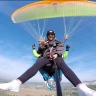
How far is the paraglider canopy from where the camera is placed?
9648 millimetres

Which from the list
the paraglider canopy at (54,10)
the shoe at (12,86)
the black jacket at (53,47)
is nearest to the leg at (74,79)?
the black jacket at (53,47)

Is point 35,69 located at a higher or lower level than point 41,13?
lower

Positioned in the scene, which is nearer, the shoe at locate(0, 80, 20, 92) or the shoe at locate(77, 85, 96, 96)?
the shoe at locate(77, 85, 96, 96)

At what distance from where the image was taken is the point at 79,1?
30.7 ft

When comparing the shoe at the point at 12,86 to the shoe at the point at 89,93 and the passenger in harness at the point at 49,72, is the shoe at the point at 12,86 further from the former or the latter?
the shoe at the point at 89,93

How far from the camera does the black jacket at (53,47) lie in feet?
30.5

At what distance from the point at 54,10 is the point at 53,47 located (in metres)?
1.85

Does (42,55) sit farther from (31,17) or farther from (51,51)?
(31,17)

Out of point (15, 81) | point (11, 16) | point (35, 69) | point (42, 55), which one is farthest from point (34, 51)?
point (11, 16)

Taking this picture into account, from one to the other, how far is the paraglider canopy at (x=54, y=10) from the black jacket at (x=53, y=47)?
56.8 inches

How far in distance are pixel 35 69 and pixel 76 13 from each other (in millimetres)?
2985

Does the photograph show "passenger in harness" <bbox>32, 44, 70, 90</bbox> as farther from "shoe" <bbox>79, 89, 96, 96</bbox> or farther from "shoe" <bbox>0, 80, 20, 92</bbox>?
"shoe" <bbox>79, 89, 96, 96</bbox>

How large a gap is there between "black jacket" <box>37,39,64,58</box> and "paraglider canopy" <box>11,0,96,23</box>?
1.44 metres

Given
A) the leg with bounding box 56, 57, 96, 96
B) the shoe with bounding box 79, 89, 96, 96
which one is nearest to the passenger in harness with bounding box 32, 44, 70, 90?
the leg with bounding box 56, 57, 96, 96
